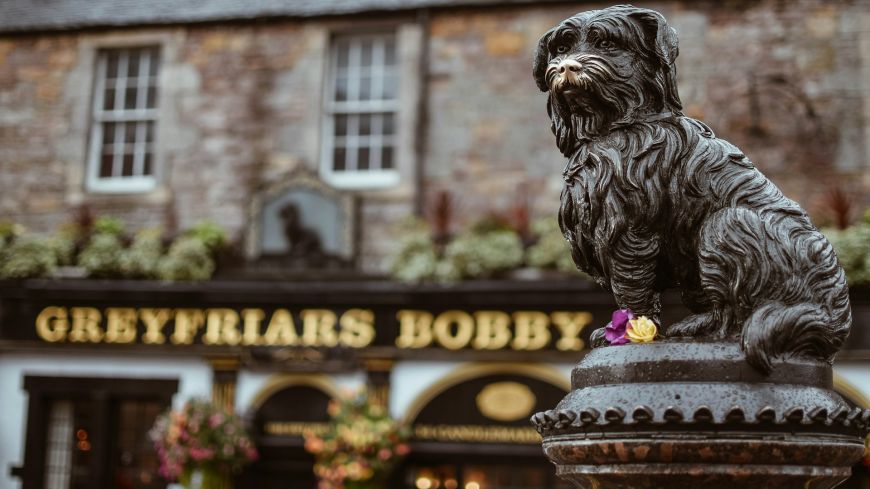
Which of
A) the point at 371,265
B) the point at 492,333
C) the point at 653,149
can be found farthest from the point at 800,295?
the point at 371,265

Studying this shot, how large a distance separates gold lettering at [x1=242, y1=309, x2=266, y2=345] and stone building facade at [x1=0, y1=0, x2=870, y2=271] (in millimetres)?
1078

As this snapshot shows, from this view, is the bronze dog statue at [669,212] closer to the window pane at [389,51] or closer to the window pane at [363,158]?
the window pane at [363,158]

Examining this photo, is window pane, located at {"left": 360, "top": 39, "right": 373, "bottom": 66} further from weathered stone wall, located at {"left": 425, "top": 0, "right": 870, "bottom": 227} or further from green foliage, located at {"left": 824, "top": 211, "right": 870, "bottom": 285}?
green foliage, located at {"left": 824, "top": 211, "right": 870, "bottom": 285}

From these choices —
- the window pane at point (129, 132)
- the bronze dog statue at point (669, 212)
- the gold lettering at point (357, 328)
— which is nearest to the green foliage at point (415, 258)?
the gold lettering at point (357, 328)

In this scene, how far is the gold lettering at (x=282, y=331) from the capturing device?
11727 millimetres

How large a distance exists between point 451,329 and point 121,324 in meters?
3.80

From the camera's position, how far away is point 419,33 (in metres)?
12.2

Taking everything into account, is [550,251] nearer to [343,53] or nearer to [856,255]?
[856,255]

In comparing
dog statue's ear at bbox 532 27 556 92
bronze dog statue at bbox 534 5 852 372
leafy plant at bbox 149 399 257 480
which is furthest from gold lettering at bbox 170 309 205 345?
bronze dog statue at bbox 534 5 852 372

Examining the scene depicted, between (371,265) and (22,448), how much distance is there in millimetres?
4523

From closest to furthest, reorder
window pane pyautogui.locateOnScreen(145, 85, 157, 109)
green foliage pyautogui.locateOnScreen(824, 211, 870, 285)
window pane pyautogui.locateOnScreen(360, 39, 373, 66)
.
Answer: green foliage pyautogui.locateOnScreen(824, 211, 870, 285)
window pane pyautogui.locateOnScreen(360, 39, 373, 66)
window pane pyautogui.locateOnScreen(145, 85, 157, 109)

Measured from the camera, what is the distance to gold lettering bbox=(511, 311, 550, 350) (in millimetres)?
11039

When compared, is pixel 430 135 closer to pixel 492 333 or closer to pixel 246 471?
pixel 492 333

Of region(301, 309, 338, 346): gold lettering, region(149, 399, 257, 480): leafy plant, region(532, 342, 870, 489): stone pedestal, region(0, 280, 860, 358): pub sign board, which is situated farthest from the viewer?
region(301, 309, 338, 346): gold lettering
